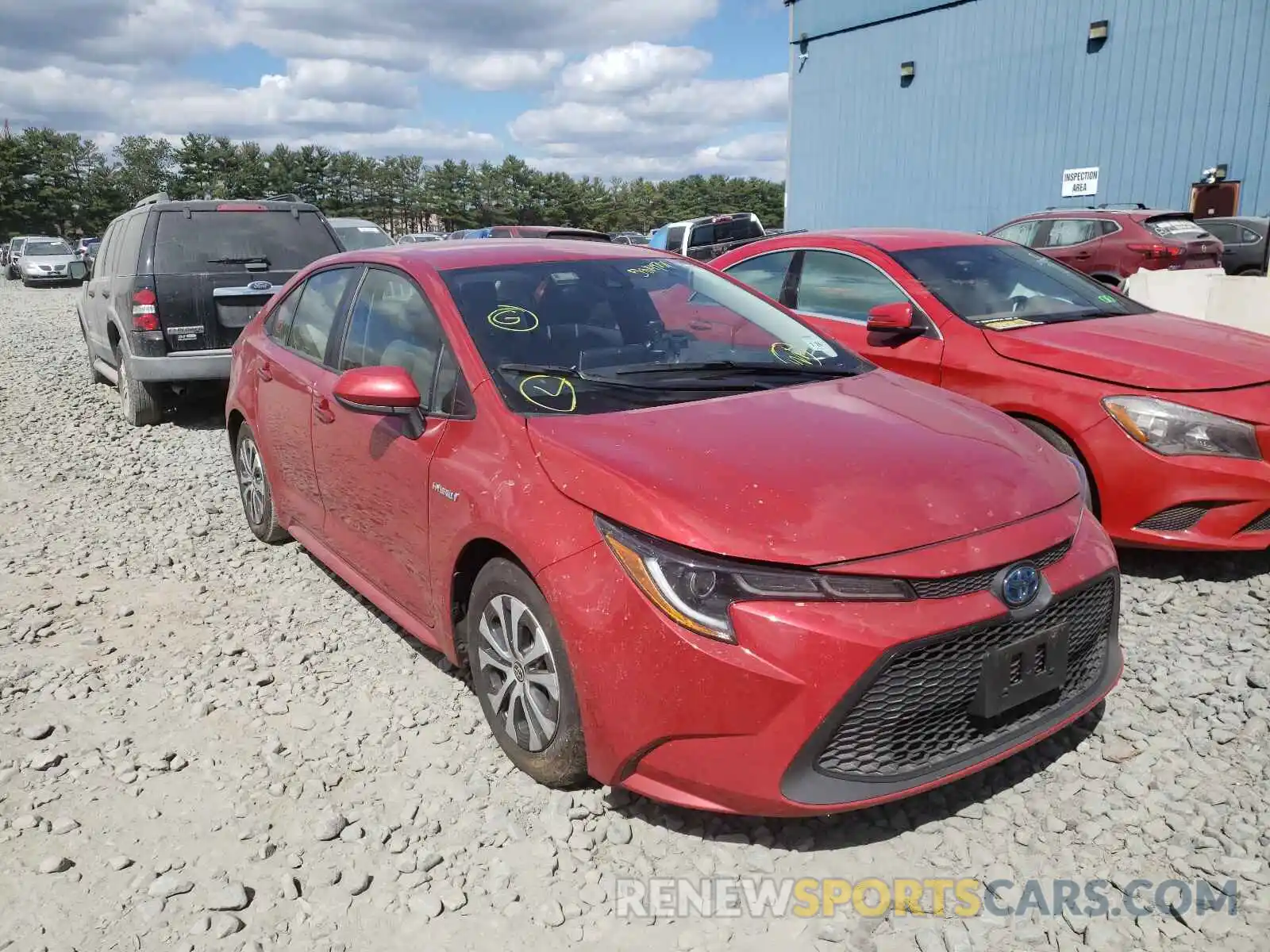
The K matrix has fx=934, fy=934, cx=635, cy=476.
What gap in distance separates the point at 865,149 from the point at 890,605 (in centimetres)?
2763

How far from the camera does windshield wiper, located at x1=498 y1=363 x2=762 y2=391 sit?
10.1 ft

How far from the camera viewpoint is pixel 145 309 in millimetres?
7473

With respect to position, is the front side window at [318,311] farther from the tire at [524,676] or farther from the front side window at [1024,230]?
the front side window at [1024,230]

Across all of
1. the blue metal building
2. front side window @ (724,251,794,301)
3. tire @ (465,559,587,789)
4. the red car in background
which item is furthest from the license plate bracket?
the blue metal building

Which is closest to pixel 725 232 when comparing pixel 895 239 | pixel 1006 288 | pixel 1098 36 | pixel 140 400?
pixel 1098 36

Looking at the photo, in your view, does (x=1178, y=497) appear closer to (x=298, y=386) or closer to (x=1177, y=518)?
(x=1177, y=518)

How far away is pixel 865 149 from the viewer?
1076 inches

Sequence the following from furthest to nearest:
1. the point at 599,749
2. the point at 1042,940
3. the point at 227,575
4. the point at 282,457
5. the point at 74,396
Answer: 1. the point at 74,396
2. the point at 227,575
3. the point at 282,457
4. the point at 599,749
5. the point at 1042,940

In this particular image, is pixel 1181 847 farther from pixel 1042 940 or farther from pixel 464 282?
pixel 464 282

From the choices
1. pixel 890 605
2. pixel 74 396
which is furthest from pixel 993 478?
pixel 74 396

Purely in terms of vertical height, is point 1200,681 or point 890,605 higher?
point 890,605

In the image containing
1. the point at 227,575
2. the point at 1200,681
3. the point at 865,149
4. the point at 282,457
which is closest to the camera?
the point at 1200,681

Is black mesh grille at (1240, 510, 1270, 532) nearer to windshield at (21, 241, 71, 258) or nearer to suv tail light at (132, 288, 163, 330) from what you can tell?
suv tail light at (132, 288, 163, 330)

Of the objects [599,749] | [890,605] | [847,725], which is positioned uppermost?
[890,605]
